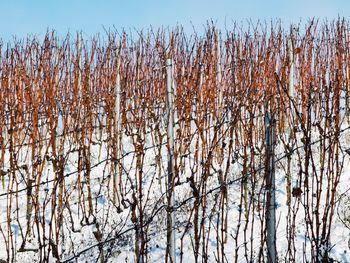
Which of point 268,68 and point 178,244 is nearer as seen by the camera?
point 178,244

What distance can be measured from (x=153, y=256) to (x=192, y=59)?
5048mm

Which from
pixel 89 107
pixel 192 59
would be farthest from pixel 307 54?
pixel 89 107

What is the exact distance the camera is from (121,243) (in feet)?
16.0

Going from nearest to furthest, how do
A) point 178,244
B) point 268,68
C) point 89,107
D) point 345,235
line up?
point 345,235, point 178,244, point 89,107, point 268,68

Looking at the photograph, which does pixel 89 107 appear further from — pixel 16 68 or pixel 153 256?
pixel 153 256

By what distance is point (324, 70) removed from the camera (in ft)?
30.1

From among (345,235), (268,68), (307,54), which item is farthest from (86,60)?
(345,235)

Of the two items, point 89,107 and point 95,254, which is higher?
point 89,107

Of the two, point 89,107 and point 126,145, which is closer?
point 89,107

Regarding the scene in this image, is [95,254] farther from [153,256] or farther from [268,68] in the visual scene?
[268,68]

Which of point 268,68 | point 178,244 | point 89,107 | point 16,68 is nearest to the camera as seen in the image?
point 178,244

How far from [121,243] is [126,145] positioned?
4.27m

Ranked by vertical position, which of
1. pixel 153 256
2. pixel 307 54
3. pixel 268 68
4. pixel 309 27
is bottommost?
pixel 153 256

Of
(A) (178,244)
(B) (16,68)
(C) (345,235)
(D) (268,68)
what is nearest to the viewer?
(C) (345,235)
